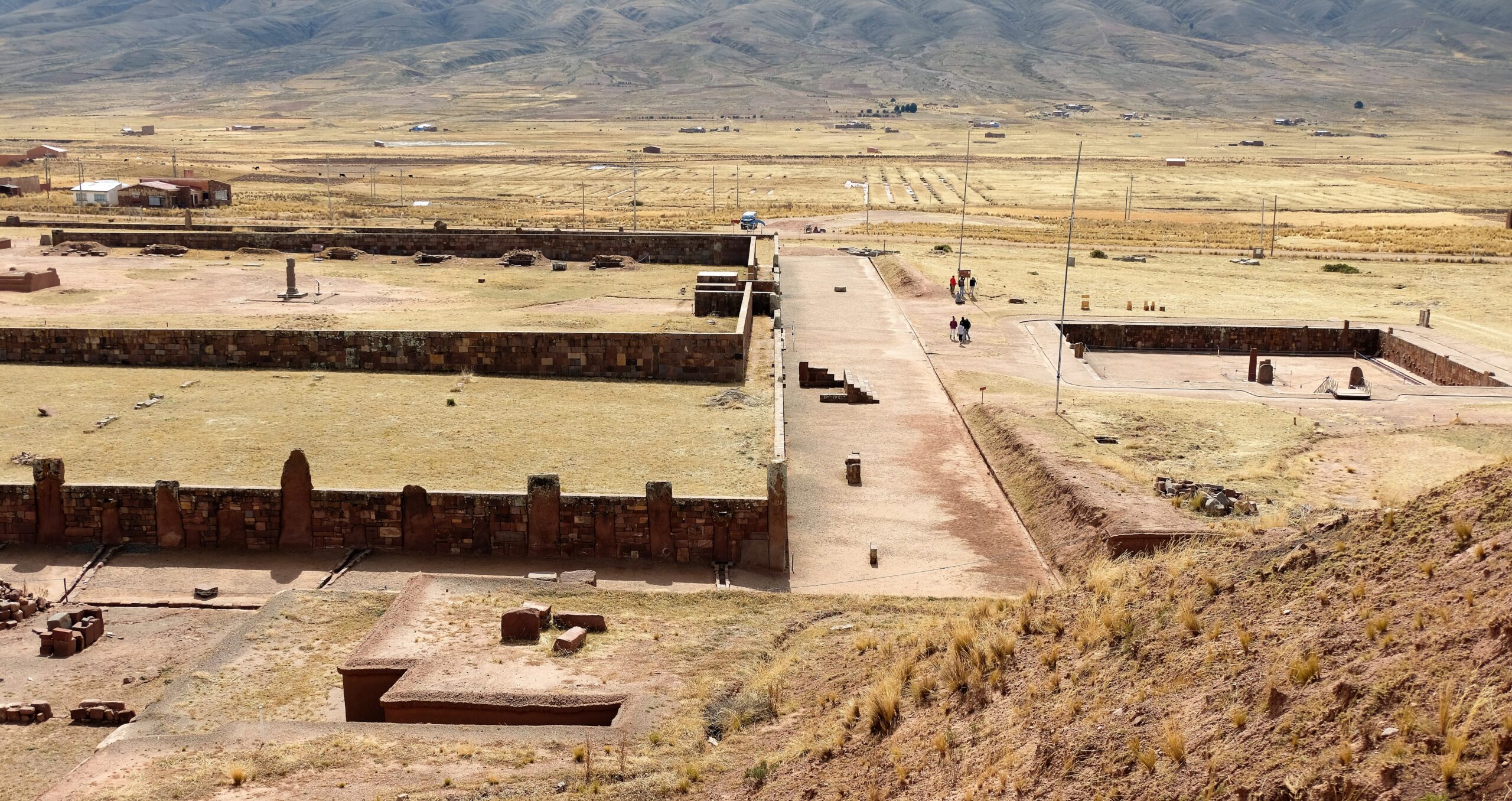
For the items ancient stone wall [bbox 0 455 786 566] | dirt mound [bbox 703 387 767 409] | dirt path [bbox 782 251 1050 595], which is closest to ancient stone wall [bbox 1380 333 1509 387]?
dirt path [bbox 782 251 1050 595]

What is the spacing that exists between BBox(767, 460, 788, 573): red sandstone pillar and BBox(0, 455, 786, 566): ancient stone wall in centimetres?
7

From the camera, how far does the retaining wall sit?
33219 mm

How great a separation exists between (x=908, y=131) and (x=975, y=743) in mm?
170958

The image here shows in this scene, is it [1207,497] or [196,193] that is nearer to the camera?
[1207,497]

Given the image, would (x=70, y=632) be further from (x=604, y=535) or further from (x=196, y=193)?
(x=196, y=193)

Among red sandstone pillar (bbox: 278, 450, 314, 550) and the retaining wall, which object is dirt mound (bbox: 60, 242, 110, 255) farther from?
red sandstone pillar (bbox: 278, 450, 314, 550)

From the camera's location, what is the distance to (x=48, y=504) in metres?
20.4

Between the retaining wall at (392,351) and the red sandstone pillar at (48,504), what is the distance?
1331cm

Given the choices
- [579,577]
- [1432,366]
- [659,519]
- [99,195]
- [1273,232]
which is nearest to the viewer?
[579,577]

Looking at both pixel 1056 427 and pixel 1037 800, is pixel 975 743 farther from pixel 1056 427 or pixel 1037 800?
pixel 1056 427

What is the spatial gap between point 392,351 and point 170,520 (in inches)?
533

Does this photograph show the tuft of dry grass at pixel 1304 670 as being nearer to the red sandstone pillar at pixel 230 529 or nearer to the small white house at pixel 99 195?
the red sandstone pillar at pixel 230 529

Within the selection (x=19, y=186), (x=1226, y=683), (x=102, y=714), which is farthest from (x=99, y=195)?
(x=1226, y=683)

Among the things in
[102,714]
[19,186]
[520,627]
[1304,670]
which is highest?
[19,186]
